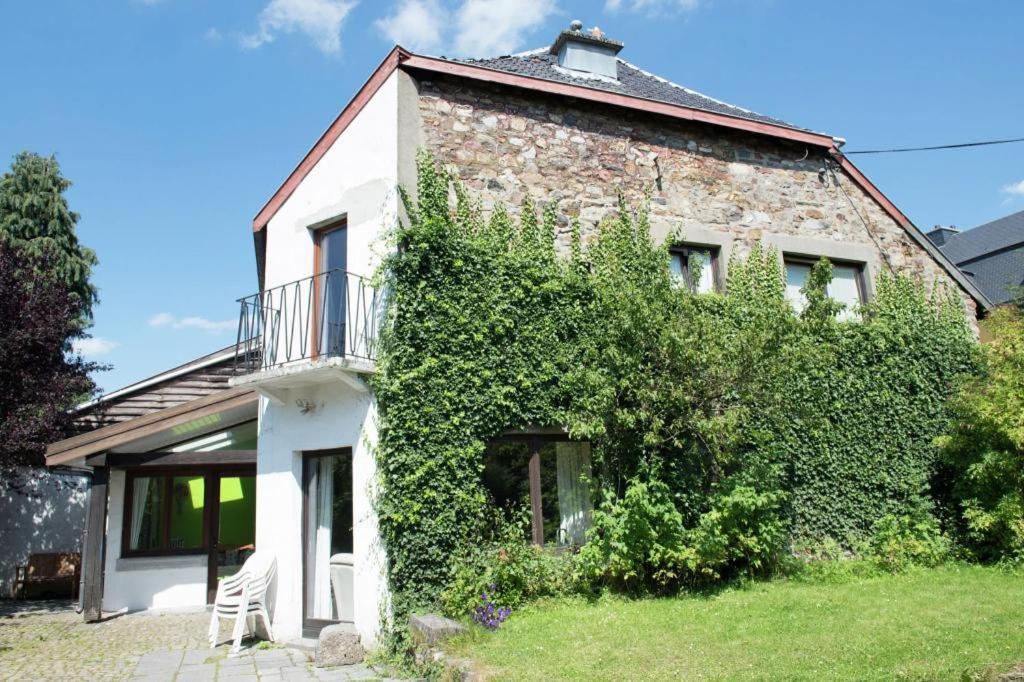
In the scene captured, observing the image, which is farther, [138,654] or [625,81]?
[625,81]

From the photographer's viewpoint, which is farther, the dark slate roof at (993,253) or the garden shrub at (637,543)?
the dark slate roof at (993,253)

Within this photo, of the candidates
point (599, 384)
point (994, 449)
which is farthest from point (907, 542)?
point (599, 384)

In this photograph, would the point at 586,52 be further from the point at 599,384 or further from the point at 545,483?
the point at 545,483

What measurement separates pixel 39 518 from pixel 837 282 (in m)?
15.8

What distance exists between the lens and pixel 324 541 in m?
8.72

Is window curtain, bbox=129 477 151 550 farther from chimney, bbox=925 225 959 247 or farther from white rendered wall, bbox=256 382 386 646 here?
chimney, bbox=925 225 959 247

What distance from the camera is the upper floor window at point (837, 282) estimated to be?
11.0 meters

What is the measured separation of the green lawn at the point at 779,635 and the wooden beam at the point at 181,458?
5913mm

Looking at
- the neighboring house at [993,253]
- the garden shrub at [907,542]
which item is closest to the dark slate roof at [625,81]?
the garden shrub at [907,542]

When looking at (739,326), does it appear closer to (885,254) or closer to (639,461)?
(639,461)

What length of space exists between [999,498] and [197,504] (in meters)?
12.4

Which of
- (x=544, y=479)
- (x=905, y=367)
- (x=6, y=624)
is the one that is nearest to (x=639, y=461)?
(x=544, y=479)

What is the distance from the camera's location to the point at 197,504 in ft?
40.1

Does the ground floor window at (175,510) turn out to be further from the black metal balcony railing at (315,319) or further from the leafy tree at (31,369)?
the black metal balcony railing at (315,319)
